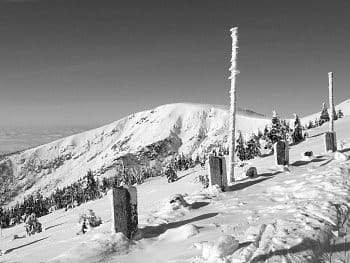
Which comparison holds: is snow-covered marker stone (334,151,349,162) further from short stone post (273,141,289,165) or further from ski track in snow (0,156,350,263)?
ski track in snow (0,156,350,263)

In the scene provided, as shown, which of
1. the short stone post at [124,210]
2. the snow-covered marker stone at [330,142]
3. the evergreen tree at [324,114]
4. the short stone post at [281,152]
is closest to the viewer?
the short stone post at [124,210]

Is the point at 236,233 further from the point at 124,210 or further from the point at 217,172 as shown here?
the point at 217,172

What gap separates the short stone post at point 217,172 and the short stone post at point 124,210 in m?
5.69

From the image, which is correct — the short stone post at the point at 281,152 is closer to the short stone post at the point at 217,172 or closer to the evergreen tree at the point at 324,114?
the short stone post at the point at 217,172

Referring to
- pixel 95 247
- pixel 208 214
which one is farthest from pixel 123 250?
pixel 208 214

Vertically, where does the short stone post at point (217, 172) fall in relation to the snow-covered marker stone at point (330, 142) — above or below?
below

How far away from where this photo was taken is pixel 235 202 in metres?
12.0

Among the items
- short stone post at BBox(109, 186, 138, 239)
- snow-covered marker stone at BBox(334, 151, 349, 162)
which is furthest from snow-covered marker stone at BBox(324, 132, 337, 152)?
short stone post at BBox(109, 186, 138, 239)

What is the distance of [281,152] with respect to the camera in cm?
1861

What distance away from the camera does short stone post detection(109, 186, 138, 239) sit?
8.93 meters

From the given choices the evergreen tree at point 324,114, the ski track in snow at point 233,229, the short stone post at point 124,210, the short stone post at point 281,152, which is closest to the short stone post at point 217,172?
the ski track in snow at point 233,229

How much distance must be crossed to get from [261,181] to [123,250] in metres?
8.77

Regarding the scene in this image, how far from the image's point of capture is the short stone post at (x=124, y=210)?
893 centimetres

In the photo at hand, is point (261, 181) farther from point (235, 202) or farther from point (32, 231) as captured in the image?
point (32, 231)
